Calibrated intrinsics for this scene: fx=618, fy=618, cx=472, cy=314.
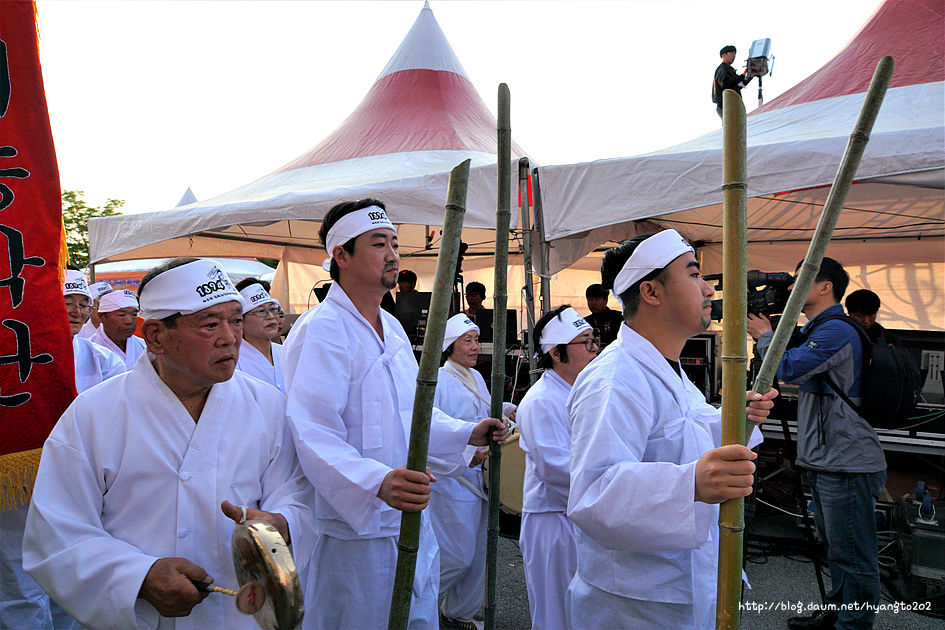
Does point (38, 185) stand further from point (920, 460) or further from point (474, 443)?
point (920, 460)

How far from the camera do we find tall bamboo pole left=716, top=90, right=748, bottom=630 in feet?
3.85

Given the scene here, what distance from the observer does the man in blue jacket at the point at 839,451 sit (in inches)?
134

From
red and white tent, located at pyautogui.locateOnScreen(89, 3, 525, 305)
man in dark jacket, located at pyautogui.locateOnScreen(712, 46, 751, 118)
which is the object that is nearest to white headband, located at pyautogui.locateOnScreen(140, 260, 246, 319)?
red and white tent, located at pyautogui.locateOnScreen(89, 3, 525, 305)

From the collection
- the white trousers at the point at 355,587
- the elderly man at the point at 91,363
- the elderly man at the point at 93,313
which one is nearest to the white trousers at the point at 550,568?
the white trousers at the point at 355,587

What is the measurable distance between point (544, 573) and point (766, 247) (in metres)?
6.04

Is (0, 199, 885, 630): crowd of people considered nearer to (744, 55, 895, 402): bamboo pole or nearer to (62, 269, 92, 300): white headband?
(744, 55, 895, 402): bamboo pole

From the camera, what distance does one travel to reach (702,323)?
1966 millimetres

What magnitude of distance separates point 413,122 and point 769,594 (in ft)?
20.0

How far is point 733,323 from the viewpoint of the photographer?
1.22 m

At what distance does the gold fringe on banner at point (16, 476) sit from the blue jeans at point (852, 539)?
12.7ft

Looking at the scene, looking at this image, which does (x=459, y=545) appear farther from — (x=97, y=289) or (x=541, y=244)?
(x=97, y=289)

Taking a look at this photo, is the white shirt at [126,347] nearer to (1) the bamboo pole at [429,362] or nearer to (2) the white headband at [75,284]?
(2) the white headband at [75,284]

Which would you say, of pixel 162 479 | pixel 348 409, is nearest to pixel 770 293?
pixel 348 409

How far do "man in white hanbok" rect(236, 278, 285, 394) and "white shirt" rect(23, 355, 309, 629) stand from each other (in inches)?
87.0
